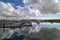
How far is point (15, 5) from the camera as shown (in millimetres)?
2518

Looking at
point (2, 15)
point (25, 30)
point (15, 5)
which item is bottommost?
point (25, 30)

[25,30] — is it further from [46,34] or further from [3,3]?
[3,3]

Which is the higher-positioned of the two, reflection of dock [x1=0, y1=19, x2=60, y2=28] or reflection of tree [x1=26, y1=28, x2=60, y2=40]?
reflection of dock [x1=0, y1=19, x2=60, y2=28]

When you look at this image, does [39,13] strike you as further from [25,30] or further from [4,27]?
[4,27]

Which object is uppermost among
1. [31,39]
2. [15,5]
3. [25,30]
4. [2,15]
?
[15,5]

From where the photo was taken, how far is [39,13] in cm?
248

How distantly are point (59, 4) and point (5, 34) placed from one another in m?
1.06

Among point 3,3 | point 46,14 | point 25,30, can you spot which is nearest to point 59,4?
point 46,14

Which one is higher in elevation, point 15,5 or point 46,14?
point 15,5

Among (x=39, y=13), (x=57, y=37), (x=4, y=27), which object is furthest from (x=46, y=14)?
(x=4, y=27)

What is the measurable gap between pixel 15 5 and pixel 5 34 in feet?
1.74

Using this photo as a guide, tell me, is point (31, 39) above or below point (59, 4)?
below

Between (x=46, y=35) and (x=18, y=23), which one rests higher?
(x=18, y=23)

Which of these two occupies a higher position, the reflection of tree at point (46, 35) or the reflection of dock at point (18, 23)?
the reflection of dock at point (18, 23)
